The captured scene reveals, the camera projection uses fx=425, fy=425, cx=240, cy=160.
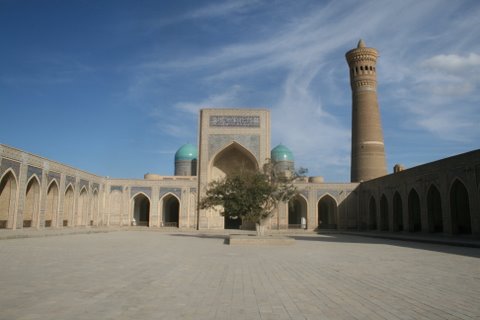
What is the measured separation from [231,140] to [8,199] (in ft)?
43.6

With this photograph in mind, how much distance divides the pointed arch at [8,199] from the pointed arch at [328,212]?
1781 centimetres

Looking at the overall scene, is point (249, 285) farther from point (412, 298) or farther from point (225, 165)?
point (225, 165)

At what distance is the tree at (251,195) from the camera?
1502cm

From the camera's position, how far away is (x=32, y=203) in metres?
18.9

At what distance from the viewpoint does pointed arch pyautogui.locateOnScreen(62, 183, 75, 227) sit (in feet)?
73.9

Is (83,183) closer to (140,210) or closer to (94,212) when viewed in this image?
(94,212)

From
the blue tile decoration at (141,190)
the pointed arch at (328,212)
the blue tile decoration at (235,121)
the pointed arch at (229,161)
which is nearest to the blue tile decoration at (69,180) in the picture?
the blue tile decoration at (141,190)

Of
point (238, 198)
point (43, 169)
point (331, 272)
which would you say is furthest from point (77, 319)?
point (43, 169)

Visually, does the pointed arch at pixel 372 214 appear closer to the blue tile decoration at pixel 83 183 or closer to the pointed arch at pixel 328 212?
the pointed arch at pixel 328 212

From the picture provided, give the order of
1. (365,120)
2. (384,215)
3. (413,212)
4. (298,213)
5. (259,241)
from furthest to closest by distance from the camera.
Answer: (298,213), (365,120), (384,215), (413,212), (259,241)

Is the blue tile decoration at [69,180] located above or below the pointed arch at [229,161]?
below

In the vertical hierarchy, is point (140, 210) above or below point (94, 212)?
above

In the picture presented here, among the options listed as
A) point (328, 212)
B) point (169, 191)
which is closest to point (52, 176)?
point (169, 191)

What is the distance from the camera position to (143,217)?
105 feet
